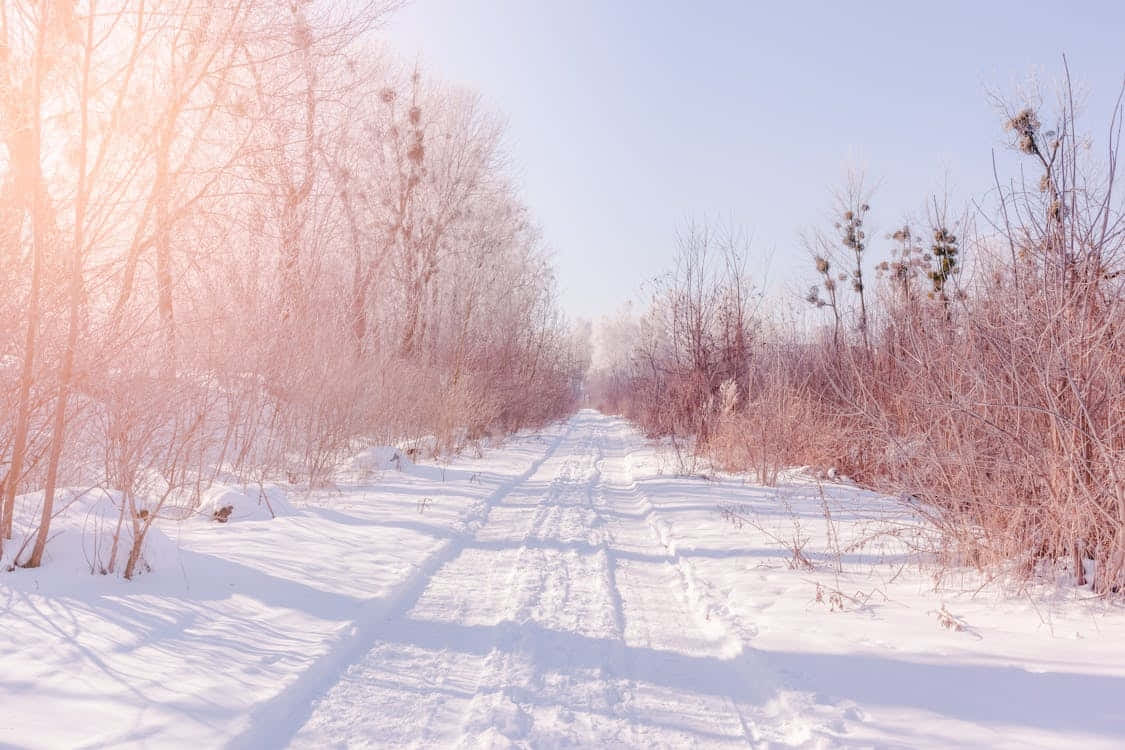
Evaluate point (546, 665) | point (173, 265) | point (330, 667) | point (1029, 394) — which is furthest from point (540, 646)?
point (173, 265)

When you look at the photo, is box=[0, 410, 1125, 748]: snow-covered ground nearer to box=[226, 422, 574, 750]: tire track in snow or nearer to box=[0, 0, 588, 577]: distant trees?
box=[226, 422, 574, 750]: tire track in snow

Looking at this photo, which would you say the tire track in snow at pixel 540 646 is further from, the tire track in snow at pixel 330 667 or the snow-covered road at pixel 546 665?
the tire track in snow at pixel 330 667

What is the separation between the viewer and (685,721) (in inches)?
113

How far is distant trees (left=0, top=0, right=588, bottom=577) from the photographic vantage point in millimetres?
4379

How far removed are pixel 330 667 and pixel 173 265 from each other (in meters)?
5.01

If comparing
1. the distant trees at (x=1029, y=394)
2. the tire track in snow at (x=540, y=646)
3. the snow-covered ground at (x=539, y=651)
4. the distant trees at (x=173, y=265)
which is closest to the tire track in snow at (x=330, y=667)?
the snow-covered ground at (x=539, y=651)

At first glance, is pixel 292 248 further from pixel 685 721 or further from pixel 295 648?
pixel 685 721

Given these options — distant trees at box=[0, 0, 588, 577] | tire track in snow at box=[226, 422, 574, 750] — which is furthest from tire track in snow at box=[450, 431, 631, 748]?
distant trees at box=[0, 0, 588, 577]

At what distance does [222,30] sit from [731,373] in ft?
36.8

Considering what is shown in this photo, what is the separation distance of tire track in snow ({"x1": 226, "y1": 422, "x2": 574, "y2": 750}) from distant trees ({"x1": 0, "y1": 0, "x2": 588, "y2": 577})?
1.74 m

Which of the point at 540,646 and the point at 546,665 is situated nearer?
the point at 546,665

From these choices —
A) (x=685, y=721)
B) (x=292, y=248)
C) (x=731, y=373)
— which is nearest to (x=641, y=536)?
(x=685, y=721)

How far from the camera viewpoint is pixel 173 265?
648 cm

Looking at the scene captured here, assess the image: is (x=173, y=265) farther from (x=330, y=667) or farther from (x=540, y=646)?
(x=540, y=646)
